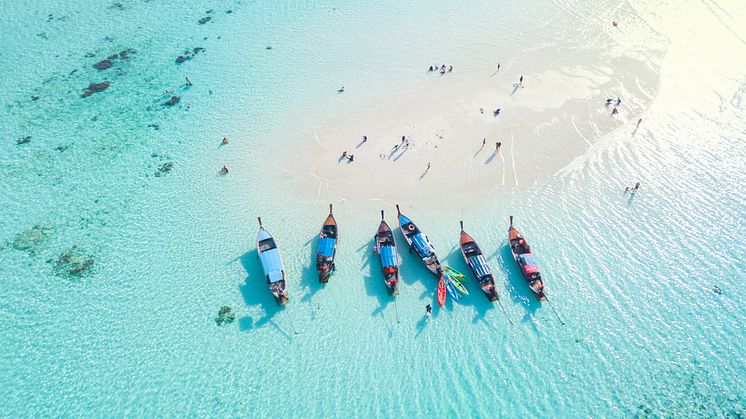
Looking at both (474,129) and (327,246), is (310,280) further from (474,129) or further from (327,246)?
(474,129)

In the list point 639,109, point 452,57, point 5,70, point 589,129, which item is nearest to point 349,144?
point 452,57

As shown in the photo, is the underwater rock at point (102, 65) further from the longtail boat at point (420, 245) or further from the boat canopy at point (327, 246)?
the longtail boat at point (420, 245)

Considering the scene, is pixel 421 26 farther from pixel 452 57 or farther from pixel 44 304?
pixel 44 304

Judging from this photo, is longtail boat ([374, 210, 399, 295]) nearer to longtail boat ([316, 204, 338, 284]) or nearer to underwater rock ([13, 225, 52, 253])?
longtail boat ([316, 204, 338, 284])

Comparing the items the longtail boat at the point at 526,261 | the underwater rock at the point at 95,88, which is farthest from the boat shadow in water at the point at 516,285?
the underwater rock at the point at 95,88

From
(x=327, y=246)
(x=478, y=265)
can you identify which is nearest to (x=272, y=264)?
(x=327, y=246)

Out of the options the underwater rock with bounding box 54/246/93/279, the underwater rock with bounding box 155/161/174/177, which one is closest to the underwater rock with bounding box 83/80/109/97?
the underwater rock with bounding box 155/161/174/177
